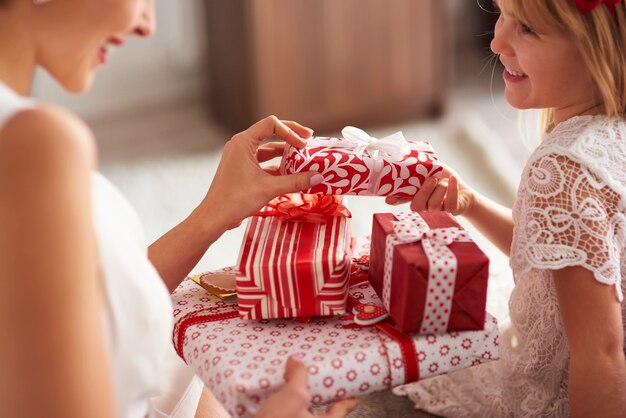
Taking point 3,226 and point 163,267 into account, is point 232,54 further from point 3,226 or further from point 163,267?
point 3,226

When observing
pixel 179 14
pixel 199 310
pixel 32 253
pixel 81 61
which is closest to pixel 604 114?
pixel 199 310

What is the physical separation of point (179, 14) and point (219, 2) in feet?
1.20

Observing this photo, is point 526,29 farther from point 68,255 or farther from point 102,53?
point 68,255

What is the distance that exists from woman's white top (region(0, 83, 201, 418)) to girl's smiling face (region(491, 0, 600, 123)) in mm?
684

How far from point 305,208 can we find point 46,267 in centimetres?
62

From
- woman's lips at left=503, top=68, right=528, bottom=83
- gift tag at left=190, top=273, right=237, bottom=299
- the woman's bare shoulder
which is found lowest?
gift tag at left=190, top=273, right=237, bottom=299

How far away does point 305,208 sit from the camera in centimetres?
125

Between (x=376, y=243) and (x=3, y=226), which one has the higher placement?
(x=3, y=226)

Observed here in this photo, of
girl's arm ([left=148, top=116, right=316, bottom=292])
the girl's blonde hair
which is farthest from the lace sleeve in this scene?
girl's arm ([left=148, top=116, right=316, bottom=292])

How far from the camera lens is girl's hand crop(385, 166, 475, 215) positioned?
1.27 meters

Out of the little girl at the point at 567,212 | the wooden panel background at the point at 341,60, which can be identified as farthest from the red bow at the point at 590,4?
the wooden panel background at the point at 341,60

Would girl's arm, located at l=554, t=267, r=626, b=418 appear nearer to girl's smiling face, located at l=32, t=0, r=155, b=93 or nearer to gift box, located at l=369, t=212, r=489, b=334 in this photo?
gift box, located at l=369, t=212, r=489, b=334

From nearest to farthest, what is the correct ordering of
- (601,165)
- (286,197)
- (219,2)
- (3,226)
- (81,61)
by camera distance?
(3,226)
(81,61)
(601,165)
(286,197)
(219,2)

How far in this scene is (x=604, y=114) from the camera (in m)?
1.24
